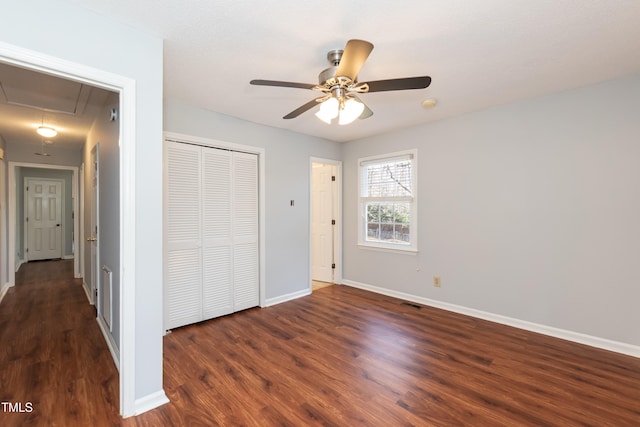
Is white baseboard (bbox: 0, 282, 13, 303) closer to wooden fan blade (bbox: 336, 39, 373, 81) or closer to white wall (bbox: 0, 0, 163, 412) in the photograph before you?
white wall (bbox: 0, 0, 163, 412)

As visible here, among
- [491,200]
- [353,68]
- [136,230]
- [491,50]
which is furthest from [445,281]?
[136,230]

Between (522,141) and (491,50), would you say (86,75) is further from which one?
(522,141)

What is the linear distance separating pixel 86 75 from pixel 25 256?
25.9 feet

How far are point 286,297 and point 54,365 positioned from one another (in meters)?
2.42

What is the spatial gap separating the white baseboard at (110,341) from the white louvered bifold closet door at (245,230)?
128cm

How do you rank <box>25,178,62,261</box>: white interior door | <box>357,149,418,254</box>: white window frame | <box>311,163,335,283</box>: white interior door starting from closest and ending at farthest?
<box>357,149,418,254</box>: white window frame
<box>311,163,335,283</box>: white interior door
<box>25,178,62,261</box>: white interior door

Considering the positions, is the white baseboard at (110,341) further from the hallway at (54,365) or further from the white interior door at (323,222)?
the white interior door at (323,222)

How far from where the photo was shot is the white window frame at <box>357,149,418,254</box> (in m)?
4.02

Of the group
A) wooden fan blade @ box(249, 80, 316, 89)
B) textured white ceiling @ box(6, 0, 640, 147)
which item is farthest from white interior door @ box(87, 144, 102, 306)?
wooden fan blade @ box(249, 80, 316, 89)

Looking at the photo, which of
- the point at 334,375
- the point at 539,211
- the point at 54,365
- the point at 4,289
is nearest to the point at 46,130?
the point at 4,289

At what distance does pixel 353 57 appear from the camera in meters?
1.65

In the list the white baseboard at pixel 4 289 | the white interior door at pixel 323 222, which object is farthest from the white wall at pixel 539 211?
the white baseboard at pixel 4 289

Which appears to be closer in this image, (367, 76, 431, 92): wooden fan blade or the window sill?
(367, 76, 431, 92): wooden fan blade

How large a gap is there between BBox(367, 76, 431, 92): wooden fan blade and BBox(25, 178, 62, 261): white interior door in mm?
8744
